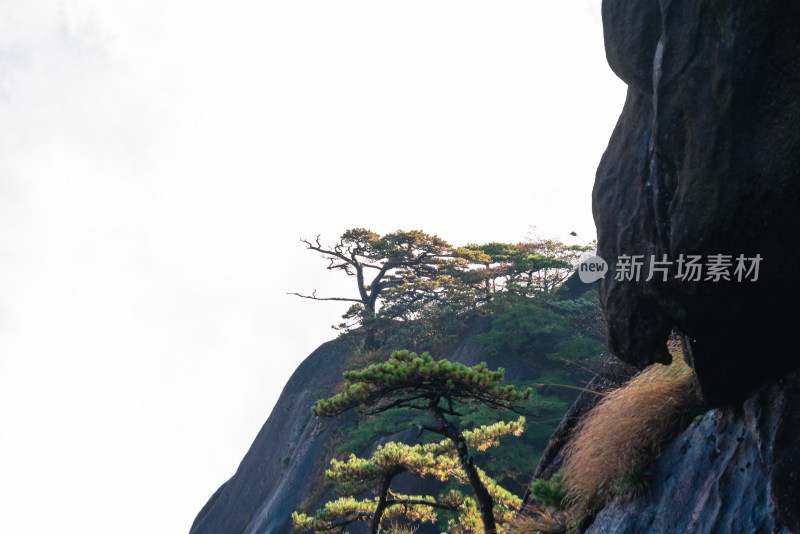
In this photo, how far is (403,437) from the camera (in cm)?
1533

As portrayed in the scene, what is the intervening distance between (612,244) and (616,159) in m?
0.82

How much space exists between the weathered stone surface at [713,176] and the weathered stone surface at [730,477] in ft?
0.94

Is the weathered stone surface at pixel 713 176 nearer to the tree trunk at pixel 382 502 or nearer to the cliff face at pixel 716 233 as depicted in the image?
the cliff face at pixel 716 233

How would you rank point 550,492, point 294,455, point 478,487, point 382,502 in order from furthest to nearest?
point 294,455
point 382,502
point 478,487
point 550,492

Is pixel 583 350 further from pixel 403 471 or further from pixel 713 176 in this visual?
pixel 713 176

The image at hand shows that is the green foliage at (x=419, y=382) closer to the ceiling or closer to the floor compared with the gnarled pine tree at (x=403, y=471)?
closer to the ceiling

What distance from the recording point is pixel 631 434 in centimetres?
496

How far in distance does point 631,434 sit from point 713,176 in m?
2.62

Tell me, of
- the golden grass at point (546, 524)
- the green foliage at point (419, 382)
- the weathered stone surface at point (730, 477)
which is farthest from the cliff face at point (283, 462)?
the weathered stone surface at point (730, 477)

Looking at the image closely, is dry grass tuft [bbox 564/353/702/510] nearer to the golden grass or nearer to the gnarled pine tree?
the golden grass

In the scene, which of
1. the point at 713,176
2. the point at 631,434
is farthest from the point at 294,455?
the point at 713,176

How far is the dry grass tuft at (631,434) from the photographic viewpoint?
4.78 m

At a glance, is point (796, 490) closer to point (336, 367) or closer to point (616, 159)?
point (616, 159)

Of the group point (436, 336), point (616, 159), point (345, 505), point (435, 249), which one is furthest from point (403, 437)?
point (616, 159)
